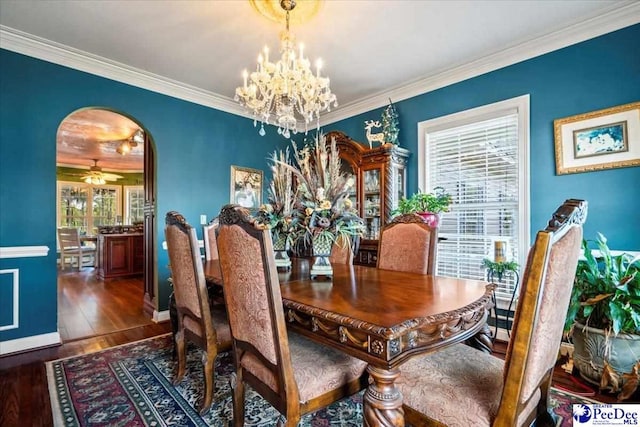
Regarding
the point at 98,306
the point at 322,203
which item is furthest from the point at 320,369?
the point at 98,306

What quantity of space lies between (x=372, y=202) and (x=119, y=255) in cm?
504

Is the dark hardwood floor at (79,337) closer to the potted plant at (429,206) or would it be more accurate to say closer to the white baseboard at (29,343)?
the white baseboard at (29,343)

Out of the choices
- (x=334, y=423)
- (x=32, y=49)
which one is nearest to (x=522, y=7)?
(x=334, y=423)

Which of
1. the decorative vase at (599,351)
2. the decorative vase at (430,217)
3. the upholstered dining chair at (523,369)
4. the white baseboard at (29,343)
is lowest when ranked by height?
the white baseboard at (29,343)

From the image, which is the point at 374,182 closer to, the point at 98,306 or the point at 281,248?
the point at 281,248

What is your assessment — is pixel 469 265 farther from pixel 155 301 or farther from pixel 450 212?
pixel 155 301

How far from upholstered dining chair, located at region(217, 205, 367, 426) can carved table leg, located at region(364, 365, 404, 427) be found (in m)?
→ 0.26

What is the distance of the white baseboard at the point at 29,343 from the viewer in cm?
255

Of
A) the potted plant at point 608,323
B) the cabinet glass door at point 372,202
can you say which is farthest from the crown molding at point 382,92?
the potted plant at point 608,323

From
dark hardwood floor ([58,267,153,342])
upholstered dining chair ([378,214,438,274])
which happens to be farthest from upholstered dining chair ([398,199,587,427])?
dark hardwood floor ([58,267,153,342])

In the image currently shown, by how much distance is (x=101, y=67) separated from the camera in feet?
10.0

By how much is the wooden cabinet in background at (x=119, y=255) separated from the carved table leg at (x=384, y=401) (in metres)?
6.12

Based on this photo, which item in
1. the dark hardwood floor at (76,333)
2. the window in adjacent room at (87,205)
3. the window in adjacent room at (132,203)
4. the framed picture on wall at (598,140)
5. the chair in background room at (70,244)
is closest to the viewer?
the dark hardwood floor at (76,333)

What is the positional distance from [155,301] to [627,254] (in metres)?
4.36
